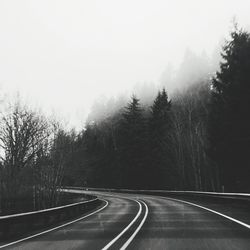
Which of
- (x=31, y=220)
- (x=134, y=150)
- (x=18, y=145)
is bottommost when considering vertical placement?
(x=31, y=220)

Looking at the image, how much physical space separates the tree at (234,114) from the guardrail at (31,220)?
51.6 ft

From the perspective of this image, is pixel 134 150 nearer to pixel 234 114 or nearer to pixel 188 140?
pixel 188 140

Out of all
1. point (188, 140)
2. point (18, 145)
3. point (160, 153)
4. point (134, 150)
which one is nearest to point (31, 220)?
Result: point (18, 145)

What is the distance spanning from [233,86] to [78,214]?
16.8 metres

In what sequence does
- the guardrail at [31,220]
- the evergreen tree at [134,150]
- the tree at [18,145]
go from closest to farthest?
1. the guardrail at [31,220]
2. the tree at [18,145]
3. the evergreen tree at [134,150]

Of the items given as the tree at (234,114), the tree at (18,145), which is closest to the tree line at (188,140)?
the tree at (234,114)

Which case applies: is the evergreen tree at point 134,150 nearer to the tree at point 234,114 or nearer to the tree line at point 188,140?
the tree line at point 188,140

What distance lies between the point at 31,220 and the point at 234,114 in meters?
21.5

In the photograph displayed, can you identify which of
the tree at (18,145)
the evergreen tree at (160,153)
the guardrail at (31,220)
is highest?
the evergreen tree at (160,153)

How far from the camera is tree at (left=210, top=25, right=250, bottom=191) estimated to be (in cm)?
3250

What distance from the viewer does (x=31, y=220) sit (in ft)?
52.6

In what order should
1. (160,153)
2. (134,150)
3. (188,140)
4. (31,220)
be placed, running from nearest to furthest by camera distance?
(31,220) → (188,140) → (160,153) → (134,150)

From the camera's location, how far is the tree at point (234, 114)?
3250 cm

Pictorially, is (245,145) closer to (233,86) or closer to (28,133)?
(233,86)
